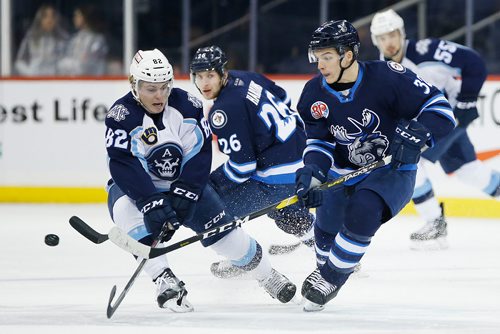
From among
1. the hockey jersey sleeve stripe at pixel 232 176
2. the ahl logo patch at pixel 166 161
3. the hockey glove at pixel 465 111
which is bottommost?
the hockey glove at pixel 465 111

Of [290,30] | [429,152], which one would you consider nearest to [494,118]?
[429,152]

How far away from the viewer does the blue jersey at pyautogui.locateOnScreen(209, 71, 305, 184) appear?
4.41 metres

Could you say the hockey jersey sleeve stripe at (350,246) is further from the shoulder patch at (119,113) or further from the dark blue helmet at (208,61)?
the dark blue helmet at (208,61)

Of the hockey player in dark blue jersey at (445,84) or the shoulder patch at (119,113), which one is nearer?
the shoulder patch at (119,113)

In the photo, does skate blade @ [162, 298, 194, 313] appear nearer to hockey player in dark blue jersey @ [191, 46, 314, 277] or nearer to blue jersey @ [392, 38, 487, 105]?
hockey player in dark blue jersey @ [191, 46, 314, 277]

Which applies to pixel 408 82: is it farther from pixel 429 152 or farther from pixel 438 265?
pixel 429 152

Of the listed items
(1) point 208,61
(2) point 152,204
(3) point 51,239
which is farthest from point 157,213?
(1) point 208,61

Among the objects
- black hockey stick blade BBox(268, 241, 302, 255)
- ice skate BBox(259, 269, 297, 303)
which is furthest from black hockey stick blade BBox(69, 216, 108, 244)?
black hockey stick blade BBox(268, 241, 302, 255)

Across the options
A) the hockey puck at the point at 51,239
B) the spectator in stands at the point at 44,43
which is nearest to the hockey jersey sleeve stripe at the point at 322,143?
the hockey puck at the point at 51,239

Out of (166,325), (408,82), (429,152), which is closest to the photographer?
(166,325)

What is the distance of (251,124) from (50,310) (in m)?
1.14

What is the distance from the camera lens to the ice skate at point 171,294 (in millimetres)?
3650

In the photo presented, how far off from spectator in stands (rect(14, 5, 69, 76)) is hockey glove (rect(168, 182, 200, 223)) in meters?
4.23

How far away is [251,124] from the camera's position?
447 cm
